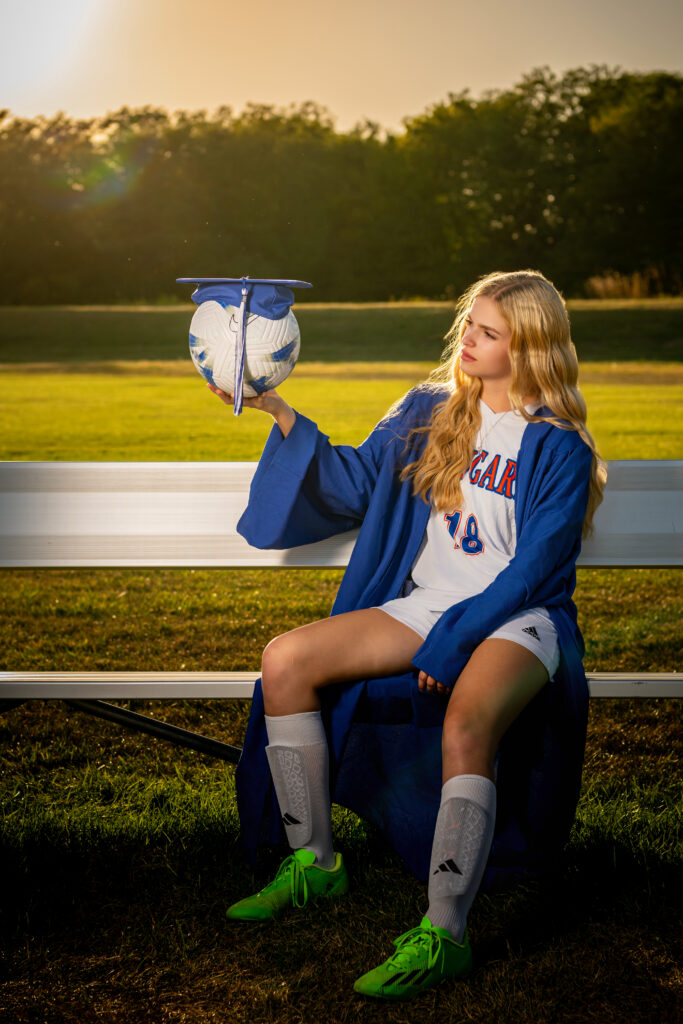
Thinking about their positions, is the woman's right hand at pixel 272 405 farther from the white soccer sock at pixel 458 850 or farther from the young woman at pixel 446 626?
the white soccer sock at pixel 458 850

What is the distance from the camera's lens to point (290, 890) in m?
2.13

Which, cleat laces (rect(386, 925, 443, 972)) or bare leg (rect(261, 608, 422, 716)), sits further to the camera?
bare leg (rect(261, 608, 422, 716))

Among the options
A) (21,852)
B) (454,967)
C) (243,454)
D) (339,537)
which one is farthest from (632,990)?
(243,454)

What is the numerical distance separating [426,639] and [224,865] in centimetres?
81

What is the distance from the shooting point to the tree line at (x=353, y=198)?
1231 centimetres

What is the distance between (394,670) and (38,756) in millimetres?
1536

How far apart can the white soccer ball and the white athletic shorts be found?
577 millimetres

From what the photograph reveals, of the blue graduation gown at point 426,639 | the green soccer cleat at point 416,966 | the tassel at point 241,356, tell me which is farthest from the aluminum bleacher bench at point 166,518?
the green soccer cleat at point 416,966

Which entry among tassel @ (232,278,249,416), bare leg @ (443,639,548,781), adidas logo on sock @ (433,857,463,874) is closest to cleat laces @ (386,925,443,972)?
adidas logo on sock @ (433,857,463,874)

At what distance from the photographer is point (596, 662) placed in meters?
4.25

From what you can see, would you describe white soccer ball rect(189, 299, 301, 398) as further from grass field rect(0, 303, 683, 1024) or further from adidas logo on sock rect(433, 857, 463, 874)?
grass field rect(0, 303, 683, 1024)

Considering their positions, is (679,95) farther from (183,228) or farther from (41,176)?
(41,176)

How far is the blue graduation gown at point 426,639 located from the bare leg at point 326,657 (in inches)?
2.8

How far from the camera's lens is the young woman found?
1975 millimetres
